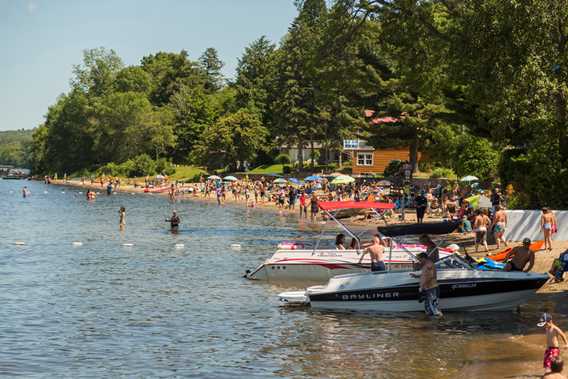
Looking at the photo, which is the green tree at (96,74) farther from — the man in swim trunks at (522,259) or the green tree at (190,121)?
the man in swim trunks at (522,259)

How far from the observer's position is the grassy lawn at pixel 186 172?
131m

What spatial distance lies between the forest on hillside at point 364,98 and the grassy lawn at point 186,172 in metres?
1.95

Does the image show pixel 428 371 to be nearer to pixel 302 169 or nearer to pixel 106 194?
pixel 302 169

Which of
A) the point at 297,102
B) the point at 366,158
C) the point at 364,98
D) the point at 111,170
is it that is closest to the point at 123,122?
the point at 111,170

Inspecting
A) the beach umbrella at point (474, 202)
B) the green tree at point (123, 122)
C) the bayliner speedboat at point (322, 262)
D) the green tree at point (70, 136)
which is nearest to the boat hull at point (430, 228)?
the bayliner speedboat at point (322, 262)

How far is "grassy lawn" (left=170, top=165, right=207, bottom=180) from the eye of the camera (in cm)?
13112

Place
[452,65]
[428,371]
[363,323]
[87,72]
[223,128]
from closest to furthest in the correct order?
[428,371] → [363,323] → [452,65] → [223,128] → [87,72]

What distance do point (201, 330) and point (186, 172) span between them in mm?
112189

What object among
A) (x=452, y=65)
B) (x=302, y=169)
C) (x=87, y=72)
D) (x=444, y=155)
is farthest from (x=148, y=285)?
(x=87, y=72)

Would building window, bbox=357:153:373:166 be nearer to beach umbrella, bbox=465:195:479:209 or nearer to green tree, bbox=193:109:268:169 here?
green tree, bbox=193:109:268:169

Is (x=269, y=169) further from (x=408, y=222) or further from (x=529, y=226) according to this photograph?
(x=529, y=226)

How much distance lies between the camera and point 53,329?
25.3 metres

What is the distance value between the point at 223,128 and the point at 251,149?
5.11m

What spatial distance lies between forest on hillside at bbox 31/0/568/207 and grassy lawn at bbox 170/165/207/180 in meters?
1.95
